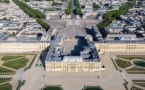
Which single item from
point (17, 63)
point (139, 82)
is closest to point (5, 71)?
point (17, 63)

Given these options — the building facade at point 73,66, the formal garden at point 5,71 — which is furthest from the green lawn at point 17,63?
the building facade at point 73,66

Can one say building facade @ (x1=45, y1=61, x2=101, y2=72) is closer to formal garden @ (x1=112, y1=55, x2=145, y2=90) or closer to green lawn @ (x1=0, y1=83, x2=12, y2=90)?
formal garden @ (x1=112, y1=55, x2=145, y2=90)

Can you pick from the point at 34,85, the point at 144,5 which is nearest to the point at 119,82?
the point at 34,85

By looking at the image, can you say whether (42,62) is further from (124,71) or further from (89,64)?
(124,71)

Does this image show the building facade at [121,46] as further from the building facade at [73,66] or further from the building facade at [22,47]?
the building facade at [22,47]

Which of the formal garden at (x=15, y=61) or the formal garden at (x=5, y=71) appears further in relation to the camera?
the formal garden at (x=15, y=61)

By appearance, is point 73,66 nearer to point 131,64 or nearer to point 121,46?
point 131,64

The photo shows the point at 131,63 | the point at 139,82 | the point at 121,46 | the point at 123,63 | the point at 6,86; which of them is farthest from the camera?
the point at 121,46
